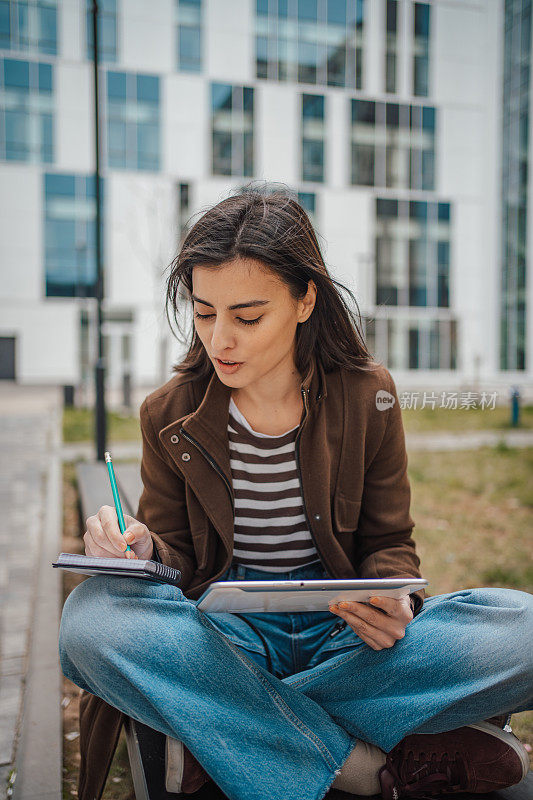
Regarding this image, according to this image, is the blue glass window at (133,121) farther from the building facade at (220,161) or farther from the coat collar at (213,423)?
the coat collar at (213,423)

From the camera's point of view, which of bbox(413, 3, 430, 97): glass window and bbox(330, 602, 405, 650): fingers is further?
bbox(413, 3, 430, 97): glass window

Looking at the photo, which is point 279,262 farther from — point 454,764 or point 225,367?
point 454,764

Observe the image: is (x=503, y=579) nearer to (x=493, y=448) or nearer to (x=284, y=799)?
(x=284, y=799)

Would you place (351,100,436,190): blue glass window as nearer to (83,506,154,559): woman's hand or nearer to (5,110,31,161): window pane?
(5,110,31,161): window pane

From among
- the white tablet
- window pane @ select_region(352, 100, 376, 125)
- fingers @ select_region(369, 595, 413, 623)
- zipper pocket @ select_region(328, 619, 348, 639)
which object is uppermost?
window pane @ select_region(352, 100, 376, 125)

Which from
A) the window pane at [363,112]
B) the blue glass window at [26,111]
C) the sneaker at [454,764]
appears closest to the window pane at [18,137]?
the blue glass window at [26,111]

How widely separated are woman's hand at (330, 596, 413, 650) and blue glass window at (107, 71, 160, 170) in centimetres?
2522

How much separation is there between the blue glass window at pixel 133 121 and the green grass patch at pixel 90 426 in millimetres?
12459


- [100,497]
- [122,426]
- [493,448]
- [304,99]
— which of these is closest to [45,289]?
[304,99]

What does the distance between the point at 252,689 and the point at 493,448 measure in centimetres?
767

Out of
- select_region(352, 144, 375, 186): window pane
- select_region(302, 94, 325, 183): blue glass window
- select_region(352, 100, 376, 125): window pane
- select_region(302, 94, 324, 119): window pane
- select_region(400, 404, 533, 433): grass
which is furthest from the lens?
select_region(352, 144, 375, 186): window pane

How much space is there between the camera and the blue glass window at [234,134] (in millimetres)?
25750

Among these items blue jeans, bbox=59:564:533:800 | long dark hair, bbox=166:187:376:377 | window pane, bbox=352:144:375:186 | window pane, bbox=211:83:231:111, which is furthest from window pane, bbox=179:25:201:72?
blue jeans, bbox=59:564:533:800

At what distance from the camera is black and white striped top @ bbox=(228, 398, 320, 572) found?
1927 mm
